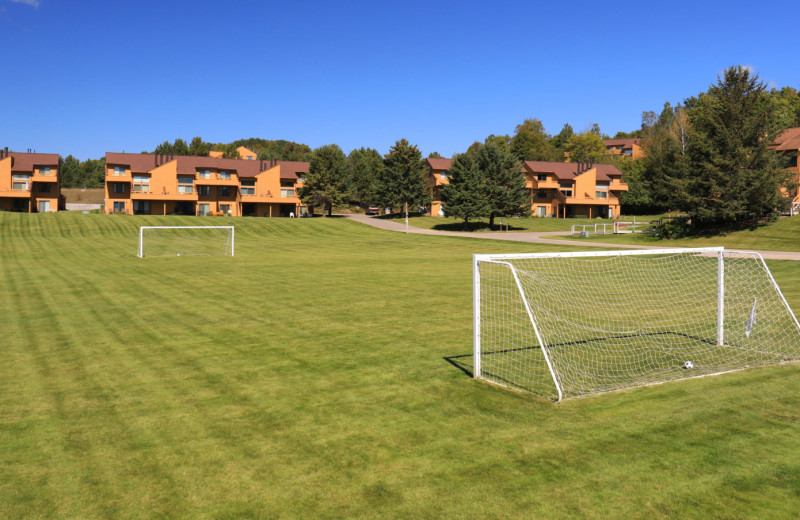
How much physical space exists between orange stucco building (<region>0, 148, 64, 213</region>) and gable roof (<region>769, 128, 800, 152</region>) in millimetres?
94228

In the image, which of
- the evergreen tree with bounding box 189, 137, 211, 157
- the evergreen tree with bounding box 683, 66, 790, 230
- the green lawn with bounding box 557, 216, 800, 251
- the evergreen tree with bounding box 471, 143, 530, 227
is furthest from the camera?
the evergreen tree with bounding box 189, 137, 211, 157

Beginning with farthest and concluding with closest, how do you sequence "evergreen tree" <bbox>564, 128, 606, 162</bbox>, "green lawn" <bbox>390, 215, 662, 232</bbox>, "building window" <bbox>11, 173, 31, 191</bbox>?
1. "evergreen tree" <bbox>564, 128, 606, 162</bbox>
2. "building window" <bbox>11, 173, 31, 191</bbox>
3. "green lawn" <bbox>390, 215, 662, 232</bbox>

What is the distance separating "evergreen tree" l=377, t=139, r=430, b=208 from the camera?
83.5 metres

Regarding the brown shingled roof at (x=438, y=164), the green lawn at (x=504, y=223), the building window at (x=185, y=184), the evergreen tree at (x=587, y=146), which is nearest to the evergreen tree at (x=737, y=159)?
the green lawn at (x=504, y=223)

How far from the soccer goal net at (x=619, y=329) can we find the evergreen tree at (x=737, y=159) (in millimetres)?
26842

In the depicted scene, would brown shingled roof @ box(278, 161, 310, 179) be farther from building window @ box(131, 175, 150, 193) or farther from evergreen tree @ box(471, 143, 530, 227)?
evergreen tree @ box(471, 143, 530, 227)

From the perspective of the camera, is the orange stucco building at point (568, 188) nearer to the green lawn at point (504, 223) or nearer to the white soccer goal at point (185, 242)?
the green lawn at point (504, 223)

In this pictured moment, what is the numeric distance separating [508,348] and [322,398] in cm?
488

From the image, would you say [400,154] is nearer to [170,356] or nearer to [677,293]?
[677,293]

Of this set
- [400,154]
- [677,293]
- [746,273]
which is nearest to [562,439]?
[677,293]

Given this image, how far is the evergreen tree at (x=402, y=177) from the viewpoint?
83.5m

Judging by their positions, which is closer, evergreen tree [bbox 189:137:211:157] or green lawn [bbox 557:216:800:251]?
green lawn [bbox 557:216:800:251]

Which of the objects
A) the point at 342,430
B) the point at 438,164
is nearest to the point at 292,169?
the point at 438,164

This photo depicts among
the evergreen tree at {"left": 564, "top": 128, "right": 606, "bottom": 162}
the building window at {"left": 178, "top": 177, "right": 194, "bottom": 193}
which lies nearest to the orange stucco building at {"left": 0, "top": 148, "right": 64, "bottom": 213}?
the building window at {"left": 178, "top": 177, "right": 194, "bottom": 193}
